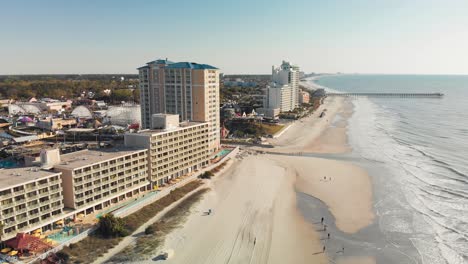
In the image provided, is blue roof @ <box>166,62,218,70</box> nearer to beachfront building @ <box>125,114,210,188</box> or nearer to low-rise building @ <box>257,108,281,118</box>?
beachfront building @ <box>125,114,210,188</box>

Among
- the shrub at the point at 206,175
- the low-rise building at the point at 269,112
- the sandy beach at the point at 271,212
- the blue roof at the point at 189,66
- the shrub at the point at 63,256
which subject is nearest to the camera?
the shrub at the point at 63,256

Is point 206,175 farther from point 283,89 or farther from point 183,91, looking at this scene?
point 283,89

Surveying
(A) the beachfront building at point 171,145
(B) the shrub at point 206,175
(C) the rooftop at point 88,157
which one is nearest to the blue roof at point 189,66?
(A) the beachfront building at point 171,145

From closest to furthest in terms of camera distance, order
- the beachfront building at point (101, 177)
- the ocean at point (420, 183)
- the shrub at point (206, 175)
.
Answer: the ocean at point (420, 183)
the beachfront building at point (101, 177)
the shrub at point (206, 175)

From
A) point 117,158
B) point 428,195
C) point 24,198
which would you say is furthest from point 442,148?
point 24,198

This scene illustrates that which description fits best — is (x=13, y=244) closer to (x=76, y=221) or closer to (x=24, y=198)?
(x=24, y=198)

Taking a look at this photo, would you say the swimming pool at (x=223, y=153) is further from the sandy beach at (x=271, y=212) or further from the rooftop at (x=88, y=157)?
the rooftop at (x=88, y=157)
